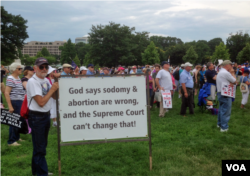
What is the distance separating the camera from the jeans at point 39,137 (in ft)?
11.5

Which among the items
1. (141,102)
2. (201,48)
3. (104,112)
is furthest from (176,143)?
(201,48)

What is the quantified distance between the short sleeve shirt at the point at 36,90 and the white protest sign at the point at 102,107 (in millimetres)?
242

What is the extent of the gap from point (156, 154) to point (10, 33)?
3407 centimetres

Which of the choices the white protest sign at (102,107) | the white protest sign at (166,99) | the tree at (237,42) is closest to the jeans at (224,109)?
the white protest sign at (166,99)

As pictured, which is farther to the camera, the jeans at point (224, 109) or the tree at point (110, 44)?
the tree at point (110, 44)

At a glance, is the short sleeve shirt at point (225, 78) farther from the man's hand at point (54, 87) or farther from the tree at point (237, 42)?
the tree at point (237, 42)

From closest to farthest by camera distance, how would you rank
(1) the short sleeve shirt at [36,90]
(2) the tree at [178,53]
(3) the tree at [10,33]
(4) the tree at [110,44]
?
(1) the short sleeve shirt at [36,90] → (3) the tree at [10,33] → (4) the tree at [110,44] → (2) the tree at [178,53]

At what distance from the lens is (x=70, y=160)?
15.7ft

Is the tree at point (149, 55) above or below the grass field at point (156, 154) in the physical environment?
above

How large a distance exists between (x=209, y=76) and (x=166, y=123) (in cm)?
322

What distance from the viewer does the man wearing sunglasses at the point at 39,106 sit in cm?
341

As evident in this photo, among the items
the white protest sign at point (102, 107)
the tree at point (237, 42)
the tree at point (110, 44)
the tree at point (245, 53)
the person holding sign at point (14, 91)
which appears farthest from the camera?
the tree at point (237, 42)

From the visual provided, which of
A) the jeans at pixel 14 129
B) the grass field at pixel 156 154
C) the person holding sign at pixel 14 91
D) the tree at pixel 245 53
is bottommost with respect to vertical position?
the grass field at pixel 156 154

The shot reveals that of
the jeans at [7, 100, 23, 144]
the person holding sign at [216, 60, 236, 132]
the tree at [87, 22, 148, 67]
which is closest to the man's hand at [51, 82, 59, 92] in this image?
the jeans at [7, 100, 23, 144]
